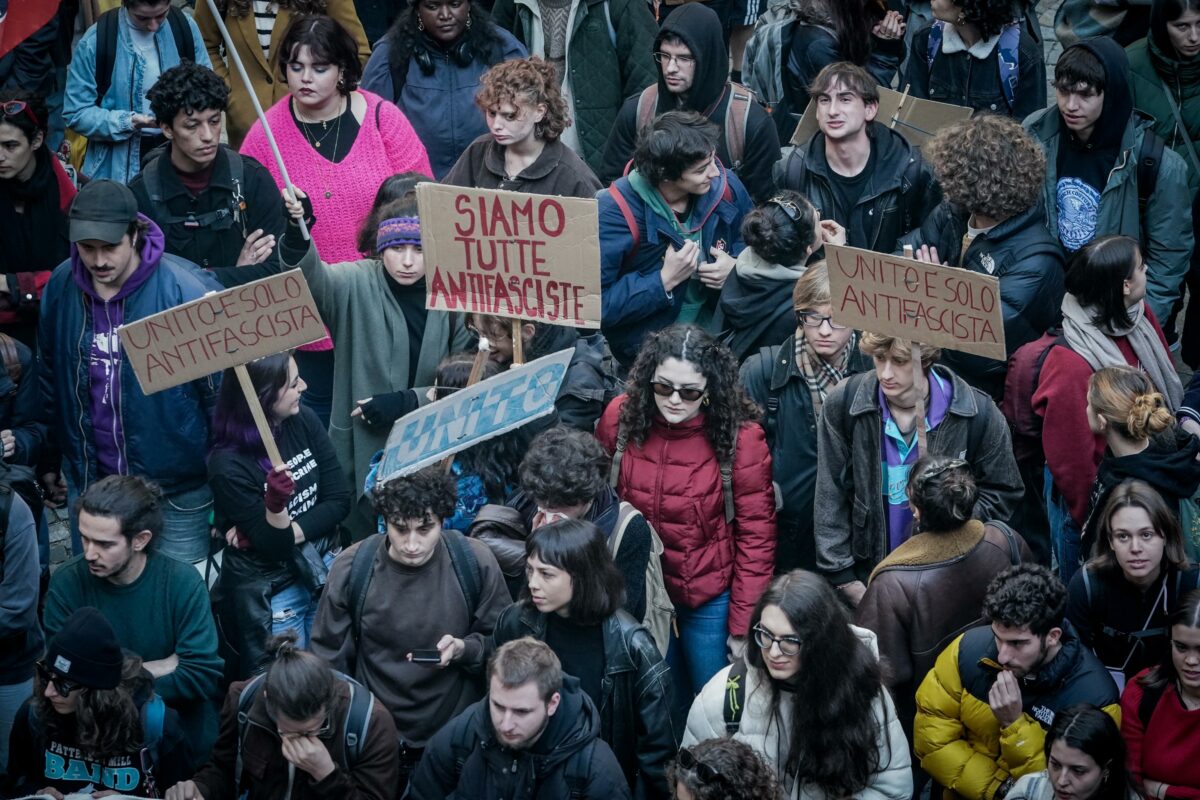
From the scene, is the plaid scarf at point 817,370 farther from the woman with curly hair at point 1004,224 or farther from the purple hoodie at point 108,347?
the purple hoodie at point 108,347

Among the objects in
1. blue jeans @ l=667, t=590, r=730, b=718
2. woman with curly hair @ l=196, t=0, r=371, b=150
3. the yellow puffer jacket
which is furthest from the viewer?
woman with curly hair @ l=196, t=0, r=371, b=150

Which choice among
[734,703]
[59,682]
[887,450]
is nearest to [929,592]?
[887,450]

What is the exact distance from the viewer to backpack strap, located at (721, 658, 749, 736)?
573 centimetres

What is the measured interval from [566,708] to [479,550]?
0.94 metres

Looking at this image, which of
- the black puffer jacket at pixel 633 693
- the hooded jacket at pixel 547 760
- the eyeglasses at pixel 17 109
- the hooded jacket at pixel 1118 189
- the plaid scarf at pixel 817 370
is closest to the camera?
the hooded jacket at pixel 547 760

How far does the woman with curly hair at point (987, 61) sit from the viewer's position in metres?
8.98

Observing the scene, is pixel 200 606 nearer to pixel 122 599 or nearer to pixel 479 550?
pixel 122 599

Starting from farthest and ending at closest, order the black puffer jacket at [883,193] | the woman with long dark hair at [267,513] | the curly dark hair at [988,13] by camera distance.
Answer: the curly dark hair at [988,13], the black puffer jacket at [883,193], the woman with long dark hair at [267,513]

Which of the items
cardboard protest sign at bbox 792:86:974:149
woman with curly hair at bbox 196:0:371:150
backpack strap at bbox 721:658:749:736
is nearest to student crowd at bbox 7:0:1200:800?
backpack strap at bbox 721:658:749:736

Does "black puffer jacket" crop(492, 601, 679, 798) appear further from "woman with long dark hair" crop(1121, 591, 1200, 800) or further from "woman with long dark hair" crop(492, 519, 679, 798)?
"woman with long dark hair" crop(1121, 591, 1200, 800)

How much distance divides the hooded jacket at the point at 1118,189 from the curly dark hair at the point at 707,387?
2472mm

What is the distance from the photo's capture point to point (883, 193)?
8016 mm

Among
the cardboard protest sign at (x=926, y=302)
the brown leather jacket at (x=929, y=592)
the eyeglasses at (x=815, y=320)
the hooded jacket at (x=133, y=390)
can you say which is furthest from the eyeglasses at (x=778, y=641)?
the hooded jacket at (x=133, y=390)

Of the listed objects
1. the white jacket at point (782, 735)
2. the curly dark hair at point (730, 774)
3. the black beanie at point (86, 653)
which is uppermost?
the curly dark hair at point (730, 774)
